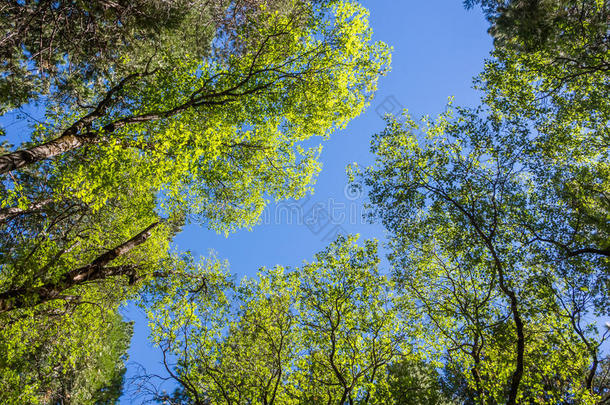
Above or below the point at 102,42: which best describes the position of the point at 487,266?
below

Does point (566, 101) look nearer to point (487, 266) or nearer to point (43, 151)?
point (487, 266)

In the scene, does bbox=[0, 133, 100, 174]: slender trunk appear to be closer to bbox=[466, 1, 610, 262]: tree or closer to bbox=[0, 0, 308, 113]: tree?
bbox=[0, 0, 308, 113]: tree

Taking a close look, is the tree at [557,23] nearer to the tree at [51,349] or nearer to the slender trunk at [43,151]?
the slender trunk at [43,151]

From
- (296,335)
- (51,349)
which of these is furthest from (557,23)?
(51,349)

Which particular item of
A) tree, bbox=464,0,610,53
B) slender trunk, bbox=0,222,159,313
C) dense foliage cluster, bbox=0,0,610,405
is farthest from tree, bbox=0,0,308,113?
tree, bbox=464,0,610,53

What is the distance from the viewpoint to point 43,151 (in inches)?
298

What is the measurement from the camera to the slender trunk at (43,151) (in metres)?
6.86

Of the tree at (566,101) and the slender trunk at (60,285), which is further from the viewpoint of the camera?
the tree at (566,101)

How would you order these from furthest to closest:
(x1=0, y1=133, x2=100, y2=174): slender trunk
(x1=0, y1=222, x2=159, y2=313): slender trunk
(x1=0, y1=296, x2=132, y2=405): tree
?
(x1=0, y1=296, x2=132, y2=405): tree
(x1=0, y1=222, x2=159, y2=313): slender trunk
(x1=0, y1=133, x2=100, y2=174): slender trunk

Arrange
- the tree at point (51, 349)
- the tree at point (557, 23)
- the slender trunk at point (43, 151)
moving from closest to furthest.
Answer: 1. the slender trunk at point (43, 151)
2. the tree at point (51, 349)
3. the tree at point (557, 23)

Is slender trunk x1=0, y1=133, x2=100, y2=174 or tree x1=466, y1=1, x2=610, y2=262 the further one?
tree x1=466, y1=1, x2=610, y2=262

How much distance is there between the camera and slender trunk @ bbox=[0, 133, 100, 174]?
270 inches

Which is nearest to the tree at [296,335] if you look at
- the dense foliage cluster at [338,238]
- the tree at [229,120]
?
the dense foliage cluster at [338,238]

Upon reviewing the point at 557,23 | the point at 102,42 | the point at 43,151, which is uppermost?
the point at 102,42
